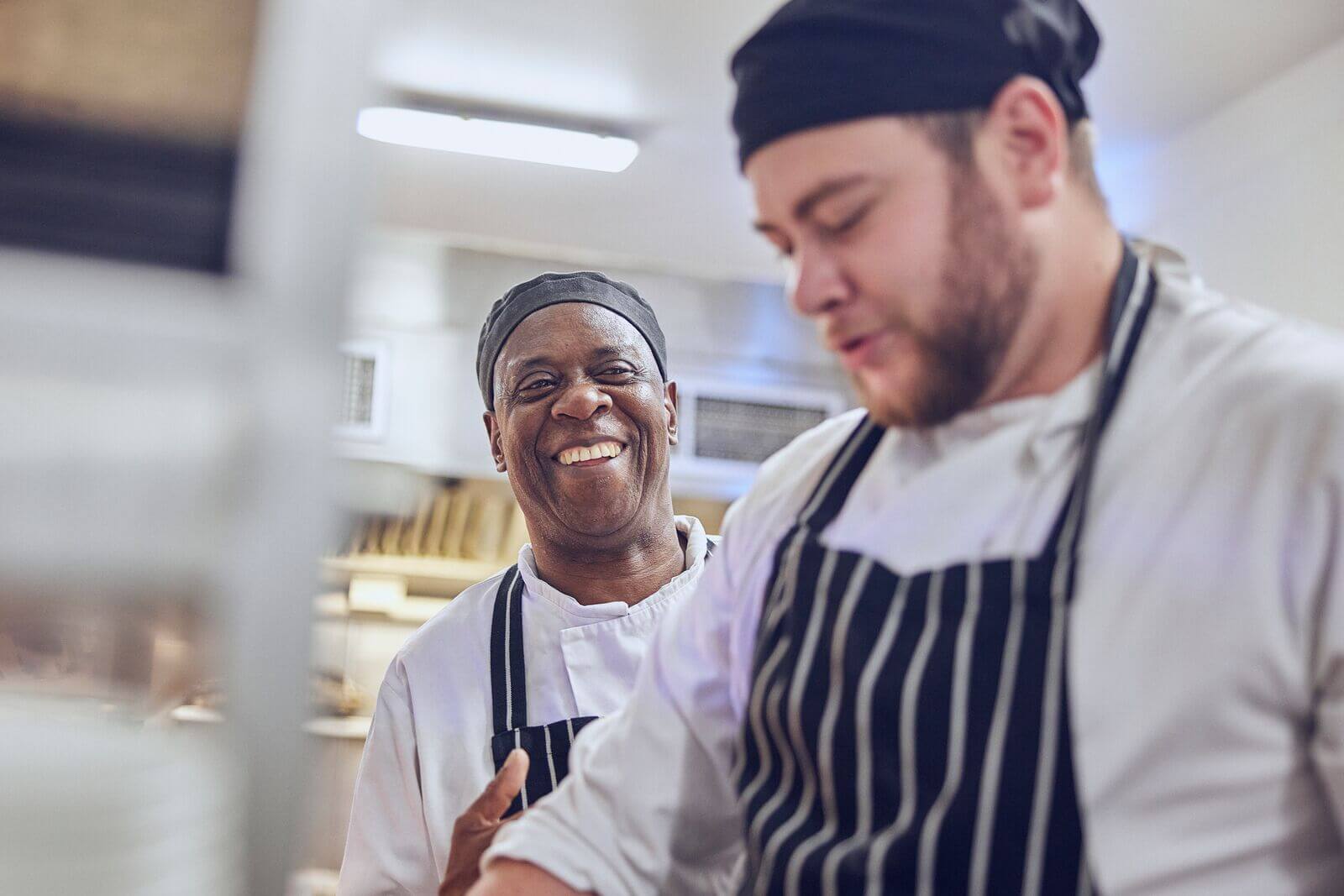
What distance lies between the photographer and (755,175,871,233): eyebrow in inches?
35.8

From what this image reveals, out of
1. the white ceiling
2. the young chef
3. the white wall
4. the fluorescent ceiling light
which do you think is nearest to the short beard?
the young chef

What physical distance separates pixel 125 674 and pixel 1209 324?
32.4 inches

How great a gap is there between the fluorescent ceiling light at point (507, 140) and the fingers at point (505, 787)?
246 centimetres

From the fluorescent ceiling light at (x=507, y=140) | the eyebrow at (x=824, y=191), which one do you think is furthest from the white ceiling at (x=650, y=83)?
the eyebrow at (x=824, y=191)

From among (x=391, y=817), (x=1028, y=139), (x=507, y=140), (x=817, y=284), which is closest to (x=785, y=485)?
(x=817, y=284)

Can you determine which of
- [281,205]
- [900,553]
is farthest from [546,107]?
[281,205]

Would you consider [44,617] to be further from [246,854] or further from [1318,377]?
[1318,377]

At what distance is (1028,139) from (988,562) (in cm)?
33

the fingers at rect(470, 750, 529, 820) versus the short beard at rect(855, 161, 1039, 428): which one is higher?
the short beard at rect(855, 161, 1039, 428)

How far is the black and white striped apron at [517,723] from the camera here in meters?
1.55

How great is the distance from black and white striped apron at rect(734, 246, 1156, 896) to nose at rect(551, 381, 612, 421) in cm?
77

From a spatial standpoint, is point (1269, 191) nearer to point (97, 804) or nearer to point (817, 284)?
point (817, 284)

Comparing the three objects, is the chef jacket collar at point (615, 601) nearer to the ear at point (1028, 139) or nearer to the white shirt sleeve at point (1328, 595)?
the ear at point (1028, 139)

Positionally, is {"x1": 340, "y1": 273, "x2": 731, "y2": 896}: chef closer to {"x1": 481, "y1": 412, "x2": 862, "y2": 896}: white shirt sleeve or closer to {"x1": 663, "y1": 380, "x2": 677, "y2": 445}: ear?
{"x1": 663, "y1": 380, "x2": 677, "y2": 445}: ear
